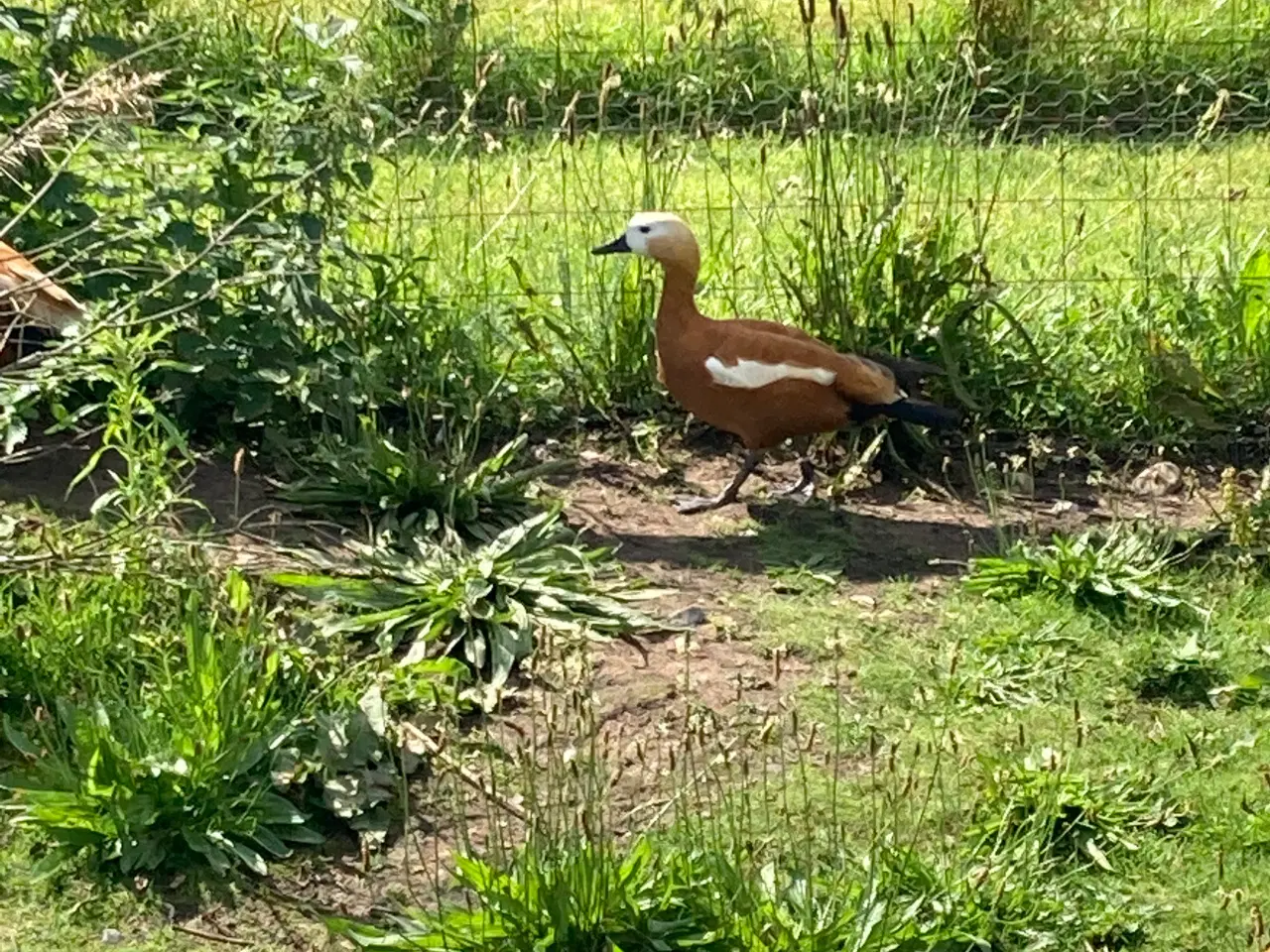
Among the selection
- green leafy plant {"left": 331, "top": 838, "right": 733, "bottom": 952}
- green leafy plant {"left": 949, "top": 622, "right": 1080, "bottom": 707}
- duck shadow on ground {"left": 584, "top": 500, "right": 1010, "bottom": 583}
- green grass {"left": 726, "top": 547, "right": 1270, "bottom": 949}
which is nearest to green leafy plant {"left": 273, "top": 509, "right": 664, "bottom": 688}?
duck shadow on ground {"left": 584, "top": 500, "right": 1010, "bottom": 583}

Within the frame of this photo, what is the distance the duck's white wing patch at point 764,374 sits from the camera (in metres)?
5.23

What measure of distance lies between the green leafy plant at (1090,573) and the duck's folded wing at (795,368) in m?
0.66

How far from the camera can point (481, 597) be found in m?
4.38

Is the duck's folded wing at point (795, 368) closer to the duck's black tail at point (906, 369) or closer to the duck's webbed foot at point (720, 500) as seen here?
the duck's black tail at point (906, 369)

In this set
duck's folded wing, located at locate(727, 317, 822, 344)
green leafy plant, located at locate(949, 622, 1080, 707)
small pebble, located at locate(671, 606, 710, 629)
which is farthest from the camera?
duck's folded wing, located at locate(727, 317, 822, 344)

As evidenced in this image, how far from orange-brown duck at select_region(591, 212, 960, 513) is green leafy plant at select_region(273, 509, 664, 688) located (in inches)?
29.9

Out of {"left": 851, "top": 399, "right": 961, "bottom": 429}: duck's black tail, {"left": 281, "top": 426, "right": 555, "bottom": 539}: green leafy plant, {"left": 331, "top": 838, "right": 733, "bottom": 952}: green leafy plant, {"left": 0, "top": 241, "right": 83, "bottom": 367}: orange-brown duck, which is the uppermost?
{"left": 0, "top": 241, "right": 83, "bottom": 367}: orange-brown duck

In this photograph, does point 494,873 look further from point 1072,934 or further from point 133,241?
point 133,241

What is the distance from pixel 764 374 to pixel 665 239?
1.76ft

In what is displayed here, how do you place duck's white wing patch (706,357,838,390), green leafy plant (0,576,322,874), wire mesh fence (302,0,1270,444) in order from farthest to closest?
wire mesh fence (302,0,1270,444) < duck's white wing patch (706,357,838,390) < green leafy plant (0,576,322,874)

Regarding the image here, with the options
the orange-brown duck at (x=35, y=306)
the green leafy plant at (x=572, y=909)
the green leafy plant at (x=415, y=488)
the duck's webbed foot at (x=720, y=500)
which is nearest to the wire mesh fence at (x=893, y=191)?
the duck's webbed foot at (x=720, y=500)

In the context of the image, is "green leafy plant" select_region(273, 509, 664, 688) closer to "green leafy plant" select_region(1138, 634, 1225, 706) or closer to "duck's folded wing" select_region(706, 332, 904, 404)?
"duck's folded wing" select_region(706, 332, 904, 404)

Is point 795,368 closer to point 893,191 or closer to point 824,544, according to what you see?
point 824,544

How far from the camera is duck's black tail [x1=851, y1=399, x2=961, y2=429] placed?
528 centimetres
